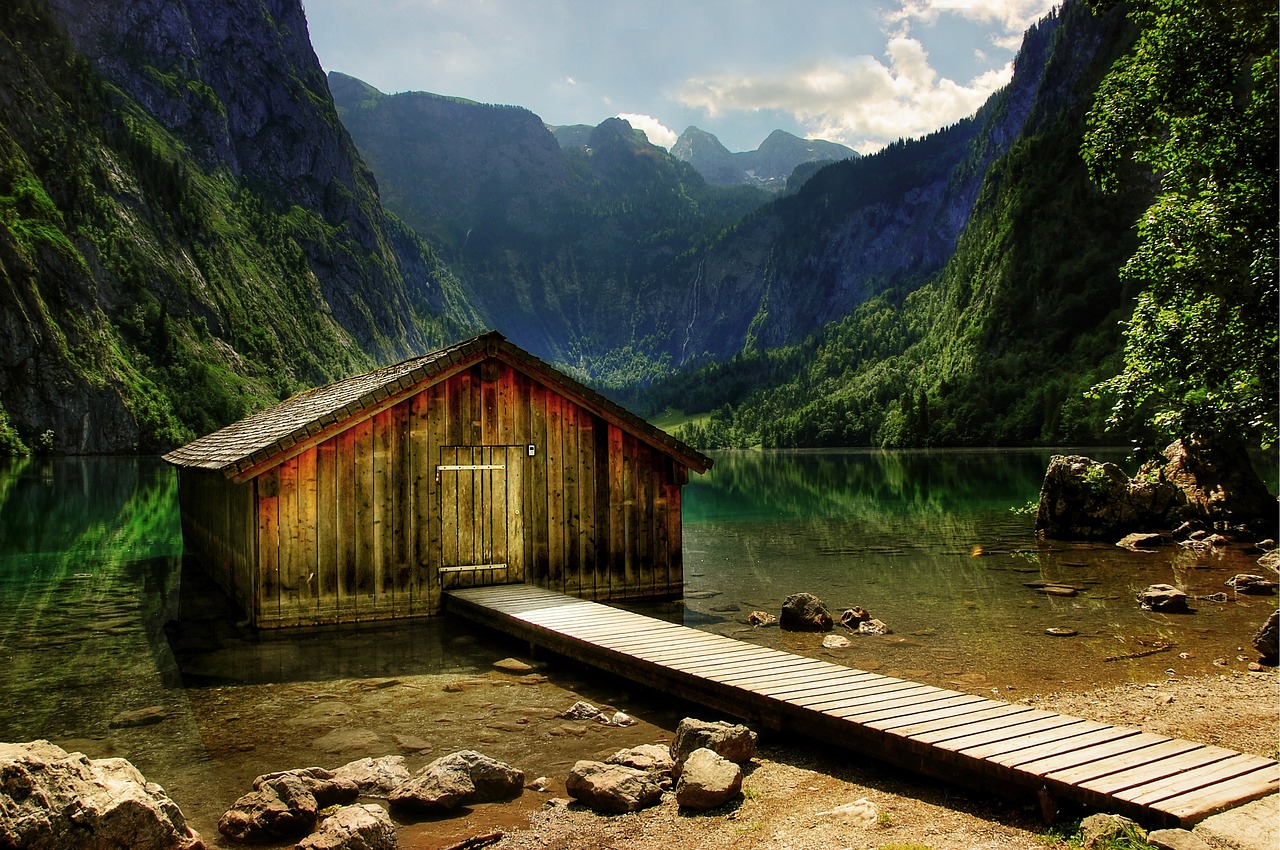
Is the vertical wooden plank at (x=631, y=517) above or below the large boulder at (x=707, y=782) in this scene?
above

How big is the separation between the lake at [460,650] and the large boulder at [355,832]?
137 cm

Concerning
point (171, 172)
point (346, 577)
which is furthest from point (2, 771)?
point (171, 172)

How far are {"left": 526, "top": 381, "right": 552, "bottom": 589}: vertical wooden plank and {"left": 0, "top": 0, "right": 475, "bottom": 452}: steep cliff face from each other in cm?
9895

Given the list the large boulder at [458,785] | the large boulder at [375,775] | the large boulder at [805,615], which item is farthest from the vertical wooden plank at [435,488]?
the large boulder at [458,785]

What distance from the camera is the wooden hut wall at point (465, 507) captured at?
51.2 feet

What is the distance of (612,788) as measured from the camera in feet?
24.4

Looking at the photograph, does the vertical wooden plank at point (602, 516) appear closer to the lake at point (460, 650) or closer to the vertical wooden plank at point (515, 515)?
the lake at point (460, 650)

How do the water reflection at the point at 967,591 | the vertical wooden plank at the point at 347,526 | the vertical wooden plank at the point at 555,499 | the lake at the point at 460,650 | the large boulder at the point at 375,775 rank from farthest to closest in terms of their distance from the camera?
the vertical wooden plank at the point at 555,499 → the vertical wooden plank at the point at 347,526 → the water reflection at the point at 967,591 → the lake at the point at 460,650 → the large boulder at the point at 375,775

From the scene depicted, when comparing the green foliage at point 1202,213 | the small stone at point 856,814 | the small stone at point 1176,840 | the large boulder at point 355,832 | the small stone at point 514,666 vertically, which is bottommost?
the small stone at point 856,814

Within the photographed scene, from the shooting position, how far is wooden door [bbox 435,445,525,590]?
16.9m

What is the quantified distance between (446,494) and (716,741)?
9747 mm

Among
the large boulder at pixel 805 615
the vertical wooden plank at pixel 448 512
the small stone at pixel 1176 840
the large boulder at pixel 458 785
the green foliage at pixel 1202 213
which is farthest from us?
the vertical wooden plank at pixel 448 512

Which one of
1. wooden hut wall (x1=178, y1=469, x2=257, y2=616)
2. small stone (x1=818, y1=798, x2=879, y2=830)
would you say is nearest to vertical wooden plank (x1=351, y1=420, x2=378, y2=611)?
wooden hut wall (x1=178, y1=469, x2=257, y2=616)

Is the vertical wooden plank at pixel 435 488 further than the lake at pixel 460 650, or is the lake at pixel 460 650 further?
the vertical wooden plank at pixel 435 488
